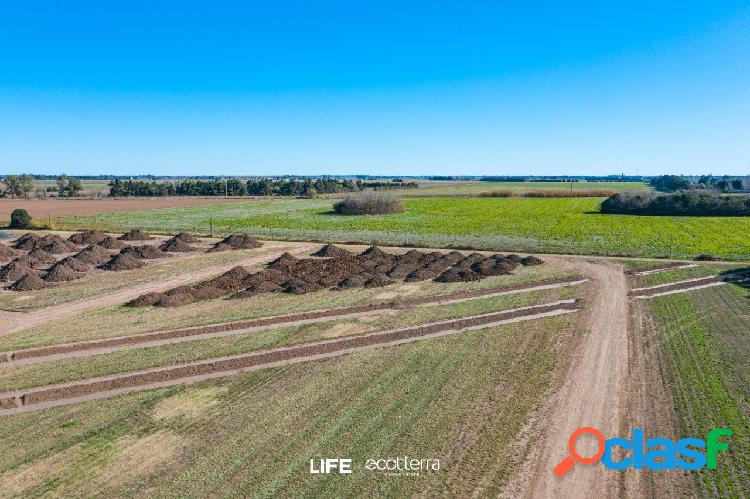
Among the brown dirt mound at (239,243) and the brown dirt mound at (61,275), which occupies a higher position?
the brown dirt mound at (239,243)

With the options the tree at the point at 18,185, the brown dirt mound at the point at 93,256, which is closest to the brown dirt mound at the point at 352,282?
the brown dirt mound at the point at 93,256

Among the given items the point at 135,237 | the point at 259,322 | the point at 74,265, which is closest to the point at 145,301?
the point at 259,322

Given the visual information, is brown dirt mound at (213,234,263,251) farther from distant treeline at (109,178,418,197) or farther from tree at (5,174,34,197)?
tree at (5,174,34,197)

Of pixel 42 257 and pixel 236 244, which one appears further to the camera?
pixel 236 244

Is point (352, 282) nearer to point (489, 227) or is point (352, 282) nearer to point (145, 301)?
point (145, 301)

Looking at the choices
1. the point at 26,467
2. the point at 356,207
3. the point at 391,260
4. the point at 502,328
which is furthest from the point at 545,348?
the point at 356,207

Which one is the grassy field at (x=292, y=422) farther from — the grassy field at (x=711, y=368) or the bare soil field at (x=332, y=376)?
the grassy field at (x=711, y=368)

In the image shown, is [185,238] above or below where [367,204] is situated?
below

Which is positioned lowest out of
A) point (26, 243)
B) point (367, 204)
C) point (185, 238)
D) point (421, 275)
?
point (421, 275)
